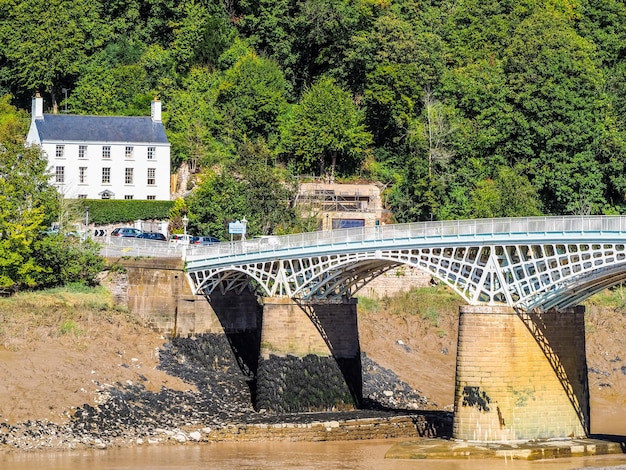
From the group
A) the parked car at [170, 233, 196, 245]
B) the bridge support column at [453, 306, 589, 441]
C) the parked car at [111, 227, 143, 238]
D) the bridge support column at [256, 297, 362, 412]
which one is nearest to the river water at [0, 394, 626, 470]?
the bridge support column at [453, 306, 589, 441]

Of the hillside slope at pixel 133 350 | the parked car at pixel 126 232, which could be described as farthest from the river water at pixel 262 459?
the parked car at pixel 126 232

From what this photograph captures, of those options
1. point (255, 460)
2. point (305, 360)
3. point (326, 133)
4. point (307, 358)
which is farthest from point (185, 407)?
point (326, 133)

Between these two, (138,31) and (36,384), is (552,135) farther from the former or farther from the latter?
(36,384)

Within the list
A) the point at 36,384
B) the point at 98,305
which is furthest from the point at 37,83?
the point at 36,384

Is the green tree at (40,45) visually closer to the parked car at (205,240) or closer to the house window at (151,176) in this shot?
the house window at (151,176)

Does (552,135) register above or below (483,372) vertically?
above

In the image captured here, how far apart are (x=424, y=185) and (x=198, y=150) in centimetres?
1684

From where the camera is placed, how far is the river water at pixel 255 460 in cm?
7094

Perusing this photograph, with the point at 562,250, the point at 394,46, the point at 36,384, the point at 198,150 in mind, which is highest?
the point at 394,46

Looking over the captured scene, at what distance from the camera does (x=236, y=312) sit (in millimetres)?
95000

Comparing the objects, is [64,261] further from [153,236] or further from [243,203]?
[243,203]

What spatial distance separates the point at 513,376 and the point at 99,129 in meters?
51.4

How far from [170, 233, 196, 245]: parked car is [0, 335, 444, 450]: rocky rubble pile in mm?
6243

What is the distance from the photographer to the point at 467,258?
77.4 metres
